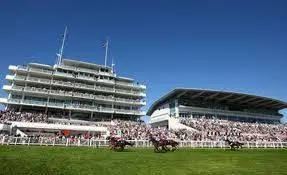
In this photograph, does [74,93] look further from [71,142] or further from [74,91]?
[71,142]

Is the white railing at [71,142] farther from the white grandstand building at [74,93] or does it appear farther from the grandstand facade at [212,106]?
the grandstand facade at [212,106]

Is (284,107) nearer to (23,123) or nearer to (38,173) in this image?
(23,123)

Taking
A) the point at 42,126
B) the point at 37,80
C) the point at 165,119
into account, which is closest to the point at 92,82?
the point at 37,80

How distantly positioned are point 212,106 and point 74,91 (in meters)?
36.2

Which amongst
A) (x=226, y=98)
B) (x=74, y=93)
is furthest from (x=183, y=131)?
(x=226, y=98)

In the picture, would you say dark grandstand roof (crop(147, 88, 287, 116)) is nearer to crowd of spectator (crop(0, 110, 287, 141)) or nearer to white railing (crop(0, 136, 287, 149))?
crowd of spectator (crop(0, 110, 287, 141))

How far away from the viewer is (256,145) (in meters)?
39.1

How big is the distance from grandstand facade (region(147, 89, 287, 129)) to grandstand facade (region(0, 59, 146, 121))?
7.23 metres

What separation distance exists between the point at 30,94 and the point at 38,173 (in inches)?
2356

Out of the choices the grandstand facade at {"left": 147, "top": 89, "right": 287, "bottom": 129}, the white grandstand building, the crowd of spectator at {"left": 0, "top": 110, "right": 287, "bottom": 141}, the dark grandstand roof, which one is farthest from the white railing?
the dark grandstand roof

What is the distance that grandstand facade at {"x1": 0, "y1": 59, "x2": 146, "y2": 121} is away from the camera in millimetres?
66125

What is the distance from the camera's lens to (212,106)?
7906 cm

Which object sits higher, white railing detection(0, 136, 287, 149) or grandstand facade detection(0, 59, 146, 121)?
grandstand facade detection(0, 59, 146, 121)

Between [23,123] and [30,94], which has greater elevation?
[30,94]
